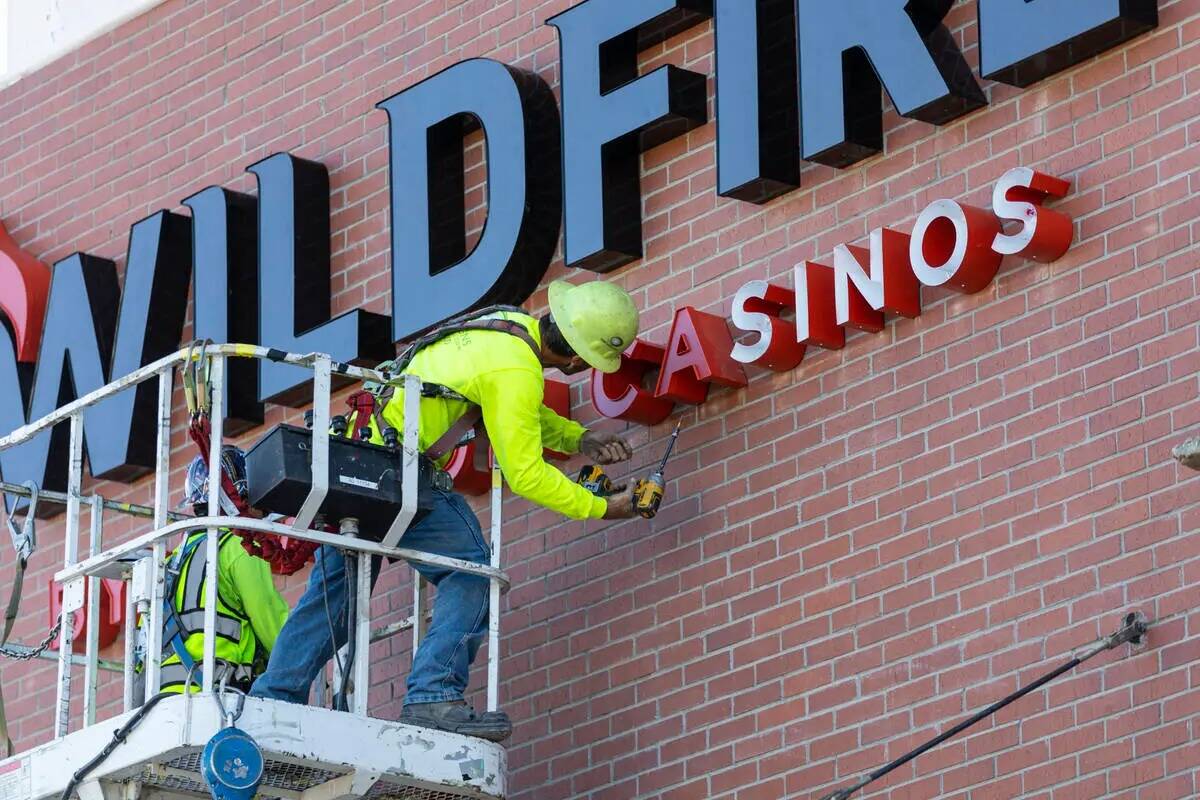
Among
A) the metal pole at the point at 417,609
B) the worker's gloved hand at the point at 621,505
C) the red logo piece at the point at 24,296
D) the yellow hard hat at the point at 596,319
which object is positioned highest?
the red logo piece at the point at 24,296

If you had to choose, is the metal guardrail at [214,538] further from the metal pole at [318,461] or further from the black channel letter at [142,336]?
the black channel letter at [142,336]

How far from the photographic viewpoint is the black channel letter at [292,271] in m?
14.5

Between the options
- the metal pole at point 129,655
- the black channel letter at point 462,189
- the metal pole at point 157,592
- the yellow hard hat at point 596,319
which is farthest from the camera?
the black channel letter at point 462,189

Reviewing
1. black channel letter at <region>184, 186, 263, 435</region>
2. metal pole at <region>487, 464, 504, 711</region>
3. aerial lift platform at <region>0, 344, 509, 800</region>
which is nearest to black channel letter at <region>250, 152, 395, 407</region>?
black channel letter at <region>184, 186, 263, 435</region>

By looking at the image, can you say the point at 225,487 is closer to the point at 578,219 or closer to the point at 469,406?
the point at 469,406

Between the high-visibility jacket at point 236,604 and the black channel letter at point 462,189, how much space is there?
2.09m

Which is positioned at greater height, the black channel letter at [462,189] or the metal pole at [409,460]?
the black channel letter at [462,189]

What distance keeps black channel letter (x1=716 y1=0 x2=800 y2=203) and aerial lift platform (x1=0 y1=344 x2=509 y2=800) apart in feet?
6.27

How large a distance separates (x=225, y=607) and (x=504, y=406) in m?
1.55

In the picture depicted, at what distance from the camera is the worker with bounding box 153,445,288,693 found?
1186 centimetres

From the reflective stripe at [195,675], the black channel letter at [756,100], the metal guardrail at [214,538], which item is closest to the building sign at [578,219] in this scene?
the black channel letter at [756,100]

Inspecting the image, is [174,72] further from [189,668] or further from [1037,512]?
[1037,512]

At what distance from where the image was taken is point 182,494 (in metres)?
15.0

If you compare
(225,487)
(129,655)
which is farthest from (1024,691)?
(129,655)
